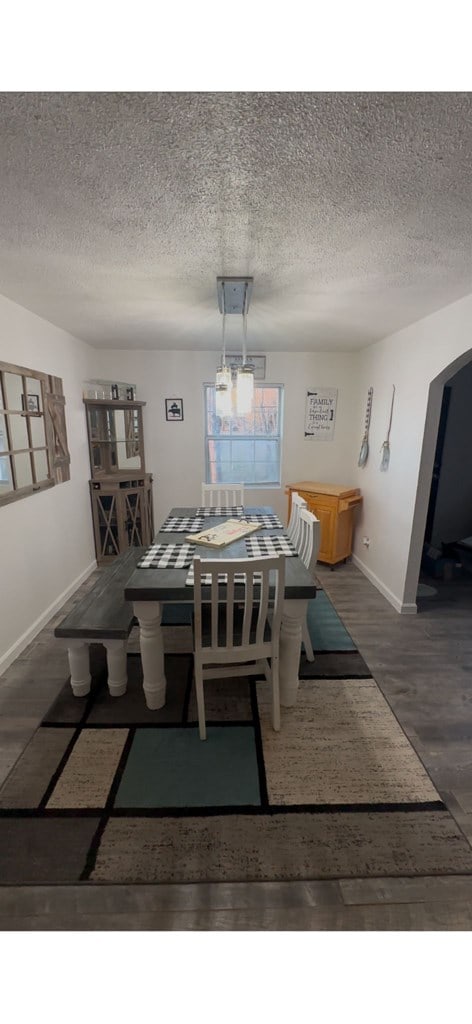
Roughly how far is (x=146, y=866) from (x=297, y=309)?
298cm

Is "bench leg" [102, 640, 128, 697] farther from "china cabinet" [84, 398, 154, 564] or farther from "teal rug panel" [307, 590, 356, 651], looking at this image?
"china cabinet" [84, 398, 154, 564]

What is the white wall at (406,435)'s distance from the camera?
96.4 inches

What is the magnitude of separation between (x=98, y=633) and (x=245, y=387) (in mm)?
1526

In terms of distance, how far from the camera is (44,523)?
2816 millimetres

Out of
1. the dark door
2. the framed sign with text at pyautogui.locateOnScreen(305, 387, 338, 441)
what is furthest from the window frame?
the dark door

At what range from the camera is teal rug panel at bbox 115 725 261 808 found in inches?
57.0

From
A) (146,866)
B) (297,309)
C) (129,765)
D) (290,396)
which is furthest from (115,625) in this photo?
(290,396)

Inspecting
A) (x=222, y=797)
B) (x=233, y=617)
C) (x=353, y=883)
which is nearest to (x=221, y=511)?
(x=233, y=617)

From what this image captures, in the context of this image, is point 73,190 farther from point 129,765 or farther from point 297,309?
point 129,765

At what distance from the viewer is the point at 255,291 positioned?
2.18 metres

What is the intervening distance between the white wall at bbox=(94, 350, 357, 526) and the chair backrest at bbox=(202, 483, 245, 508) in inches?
36.7
